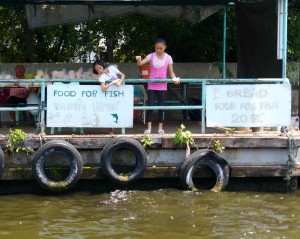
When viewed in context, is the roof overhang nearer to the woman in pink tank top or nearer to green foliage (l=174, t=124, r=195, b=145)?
the woman in pink tank top

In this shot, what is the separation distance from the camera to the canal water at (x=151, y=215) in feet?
23.6

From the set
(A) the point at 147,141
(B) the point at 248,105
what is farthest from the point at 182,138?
(B) the point at 248,105

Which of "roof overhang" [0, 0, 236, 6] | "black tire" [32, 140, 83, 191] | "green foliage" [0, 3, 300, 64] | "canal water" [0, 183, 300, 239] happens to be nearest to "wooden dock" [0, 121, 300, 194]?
"black tire" [32, 140, 83, 191]

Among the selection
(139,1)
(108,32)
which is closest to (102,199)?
(139,1)

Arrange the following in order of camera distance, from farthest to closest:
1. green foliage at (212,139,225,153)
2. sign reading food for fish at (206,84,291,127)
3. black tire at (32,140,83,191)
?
1. sign reading food for fish at (206,84,291,127)
2. green foliage at (212,139,225,153)
3. black tire at (32,140,83,191)

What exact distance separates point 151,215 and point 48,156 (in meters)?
1.94

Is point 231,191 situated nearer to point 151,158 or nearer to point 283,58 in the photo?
point 151,158

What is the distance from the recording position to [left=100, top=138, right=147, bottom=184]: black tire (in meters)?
8.84

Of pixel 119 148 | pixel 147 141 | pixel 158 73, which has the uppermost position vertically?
pixel 158 73

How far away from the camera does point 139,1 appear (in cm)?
1140

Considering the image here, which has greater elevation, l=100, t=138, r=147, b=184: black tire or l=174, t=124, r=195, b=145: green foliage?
l=174, t=124, r=195, b=145: green foliage

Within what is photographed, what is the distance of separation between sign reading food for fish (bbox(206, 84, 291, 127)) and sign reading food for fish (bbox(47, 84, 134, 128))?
4.37ft

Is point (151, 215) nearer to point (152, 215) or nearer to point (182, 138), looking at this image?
point (152, 215)

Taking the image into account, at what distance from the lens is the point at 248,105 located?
9352 mm
